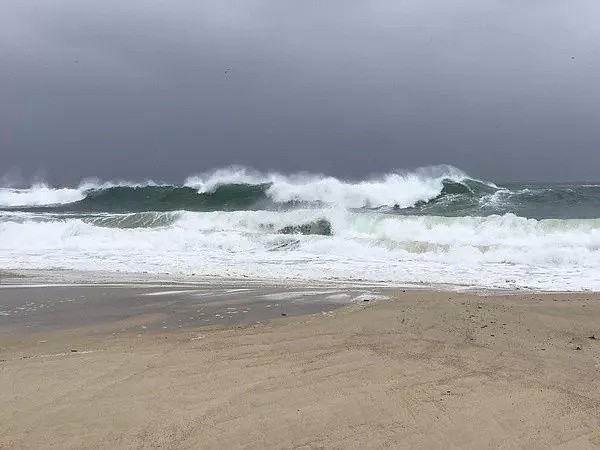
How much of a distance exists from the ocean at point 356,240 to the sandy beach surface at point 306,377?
3611mm

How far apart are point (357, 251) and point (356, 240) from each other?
135 cm

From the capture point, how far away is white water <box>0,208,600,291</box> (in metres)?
10.3

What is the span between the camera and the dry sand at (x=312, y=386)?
2.79 m

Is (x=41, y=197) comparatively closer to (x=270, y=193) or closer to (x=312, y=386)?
(x=270, y=193)

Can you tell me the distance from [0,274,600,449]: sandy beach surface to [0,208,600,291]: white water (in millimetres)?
3708

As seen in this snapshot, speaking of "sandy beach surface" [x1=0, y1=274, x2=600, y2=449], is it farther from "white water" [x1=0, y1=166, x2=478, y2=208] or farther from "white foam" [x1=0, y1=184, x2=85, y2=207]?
"white foam" [x1=0, y1=184, x2=85, y2=207]

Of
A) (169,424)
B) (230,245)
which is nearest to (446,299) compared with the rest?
(169,424)

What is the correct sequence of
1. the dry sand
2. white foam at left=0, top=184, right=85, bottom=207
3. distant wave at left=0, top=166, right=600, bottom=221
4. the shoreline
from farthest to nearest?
white foam at left=0, top=184, right=85, bottom=207 < distant wave at left=0, top=166, right=600, bottom=221 < the shoreline < the dry sand

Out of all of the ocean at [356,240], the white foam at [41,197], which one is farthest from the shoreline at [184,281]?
the white foam at [41,197]

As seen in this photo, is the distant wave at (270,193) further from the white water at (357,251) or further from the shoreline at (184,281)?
the shoreline at (184,281)

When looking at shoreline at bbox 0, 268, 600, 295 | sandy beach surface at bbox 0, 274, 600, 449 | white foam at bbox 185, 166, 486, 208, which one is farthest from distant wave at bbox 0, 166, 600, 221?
sandy beach surface at bbox 0, 274, 600, 449

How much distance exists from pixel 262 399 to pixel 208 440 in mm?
553

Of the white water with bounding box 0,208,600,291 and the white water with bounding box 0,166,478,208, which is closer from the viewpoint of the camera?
the white water with bounding box 0,208,600,291

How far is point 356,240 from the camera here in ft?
49.1
